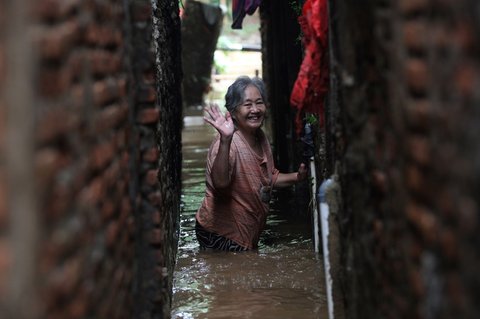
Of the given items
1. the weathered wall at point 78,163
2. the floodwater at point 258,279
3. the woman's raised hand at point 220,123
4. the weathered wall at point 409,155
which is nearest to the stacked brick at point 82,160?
the weathered wall at point 78,163

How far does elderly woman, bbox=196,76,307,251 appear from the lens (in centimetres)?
700

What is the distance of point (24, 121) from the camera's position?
2.01 metres

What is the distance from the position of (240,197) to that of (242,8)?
4342 millimetres

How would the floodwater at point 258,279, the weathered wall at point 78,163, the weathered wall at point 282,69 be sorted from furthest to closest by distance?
the weathered wall at point 282,69
the floodwater at point 258,279
the weathered wall at point 78,163

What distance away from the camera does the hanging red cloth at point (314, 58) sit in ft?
15.4

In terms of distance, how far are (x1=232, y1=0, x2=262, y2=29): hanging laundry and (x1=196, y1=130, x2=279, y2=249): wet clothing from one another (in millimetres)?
3147

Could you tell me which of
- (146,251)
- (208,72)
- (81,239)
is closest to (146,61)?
(146,251)

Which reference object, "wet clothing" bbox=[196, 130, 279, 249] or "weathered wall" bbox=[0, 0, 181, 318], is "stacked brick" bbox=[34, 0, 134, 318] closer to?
"weathered wall" bbox=[0, 0, 181, 318]

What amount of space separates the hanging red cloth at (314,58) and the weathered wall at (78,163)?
1045mm

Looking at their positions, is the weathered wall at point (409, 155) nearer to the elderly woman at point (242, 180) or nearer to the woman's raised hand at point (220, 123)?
the woman's raised hand at point (220, 123)

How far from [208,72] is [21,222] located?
1919 centimetres

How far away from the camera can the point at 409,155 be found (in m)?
2.71

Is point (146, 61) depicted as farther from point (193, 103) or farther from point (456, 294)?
point (193, 103)

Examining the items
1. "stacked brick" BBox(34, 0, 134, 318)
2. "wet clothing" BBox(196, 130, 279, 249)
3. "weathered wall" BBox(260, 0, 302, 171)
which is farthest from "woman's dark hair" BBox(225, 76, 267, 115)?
"stacked brick" BBox(34, 0, 134, 318)
